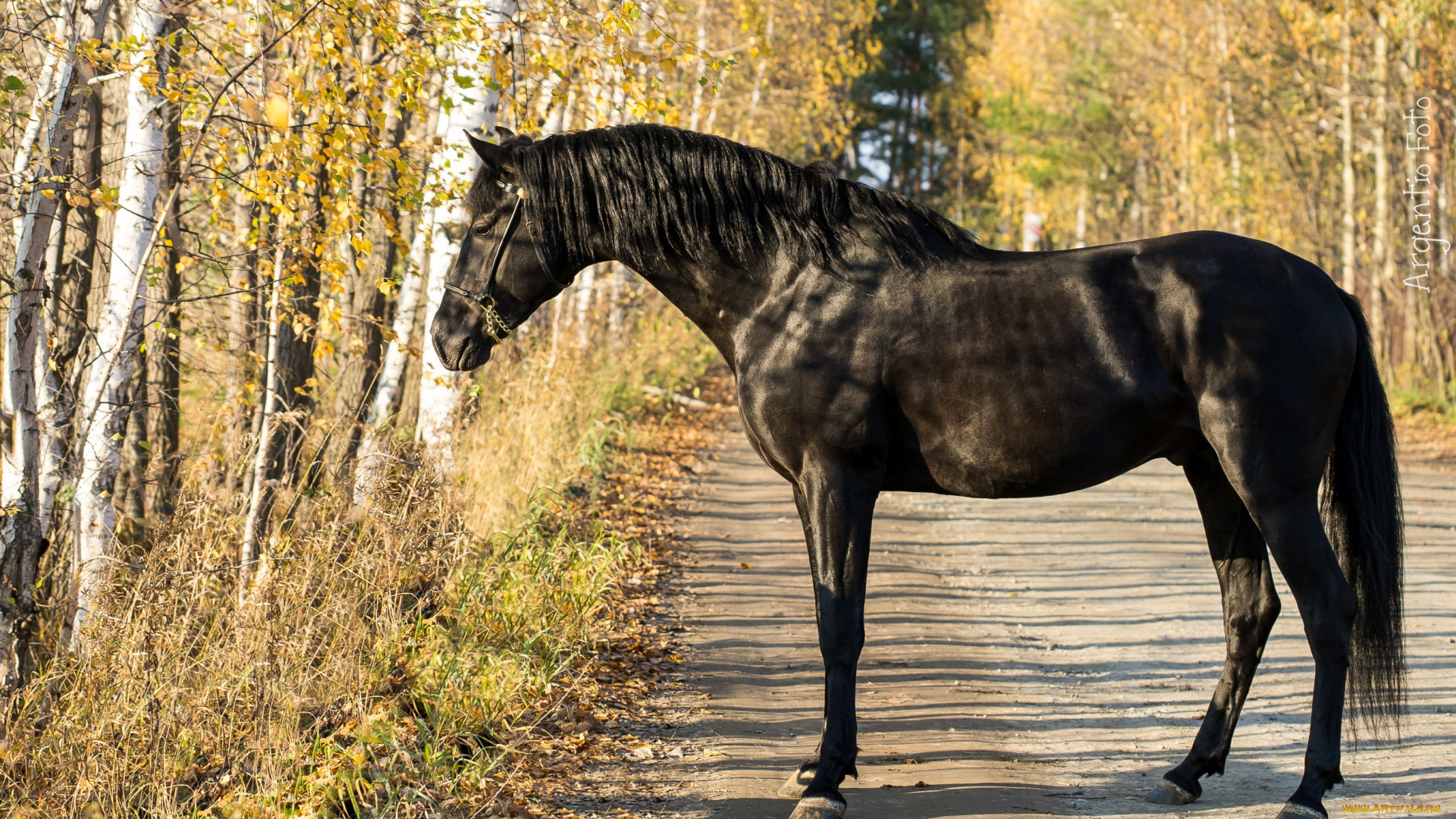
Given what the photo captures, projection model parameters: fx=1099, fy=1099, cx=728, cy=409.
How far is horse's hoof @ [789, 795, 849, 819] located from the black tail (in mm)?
1817

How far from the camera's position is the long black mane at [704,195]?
3.79 m

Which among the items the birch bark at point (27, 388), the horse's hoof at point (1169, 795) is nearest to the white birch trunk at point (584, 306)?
the birch bark at point (27, 388)

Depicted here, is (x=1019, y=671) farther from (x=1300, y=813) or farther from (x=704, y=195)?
(x=704, y=195)

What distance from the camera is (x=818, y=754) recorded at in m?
3.77

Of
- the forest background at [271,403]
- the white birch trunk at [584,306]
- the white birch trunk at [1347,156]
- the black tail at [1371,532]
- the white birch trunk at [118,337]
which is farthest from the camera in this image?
the white birch trunk at [1347,156]

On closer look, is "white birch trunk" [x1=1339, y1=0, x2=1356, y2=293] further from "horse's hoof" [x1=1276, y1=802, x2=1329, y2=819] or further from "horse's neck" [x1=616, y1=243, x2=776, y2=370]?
"horse's neck" [x1=616, y1=243, x2=776, y2=370]

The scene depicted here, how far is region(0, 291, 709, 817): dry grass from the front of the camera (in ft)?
11.5

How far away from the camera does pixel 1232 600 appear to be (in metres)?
4.00

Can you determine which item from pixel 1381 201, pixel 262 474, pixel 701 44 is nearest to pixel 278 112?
pixel 262 474

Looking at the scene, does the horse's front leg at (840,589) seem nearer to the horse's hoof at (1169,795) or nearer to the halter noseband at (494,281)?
the horse's hoof at (1169,795)

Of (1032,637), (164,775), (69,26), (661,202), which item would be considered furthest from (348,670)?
(1032,637)

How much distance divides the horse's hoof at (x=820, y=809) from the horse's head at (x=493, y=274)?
1.91 meters

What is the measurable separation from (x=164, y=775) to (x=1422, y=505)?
10069 millimetres

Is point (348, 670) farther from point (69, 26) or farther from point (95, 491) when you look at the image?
point (69, 26)
